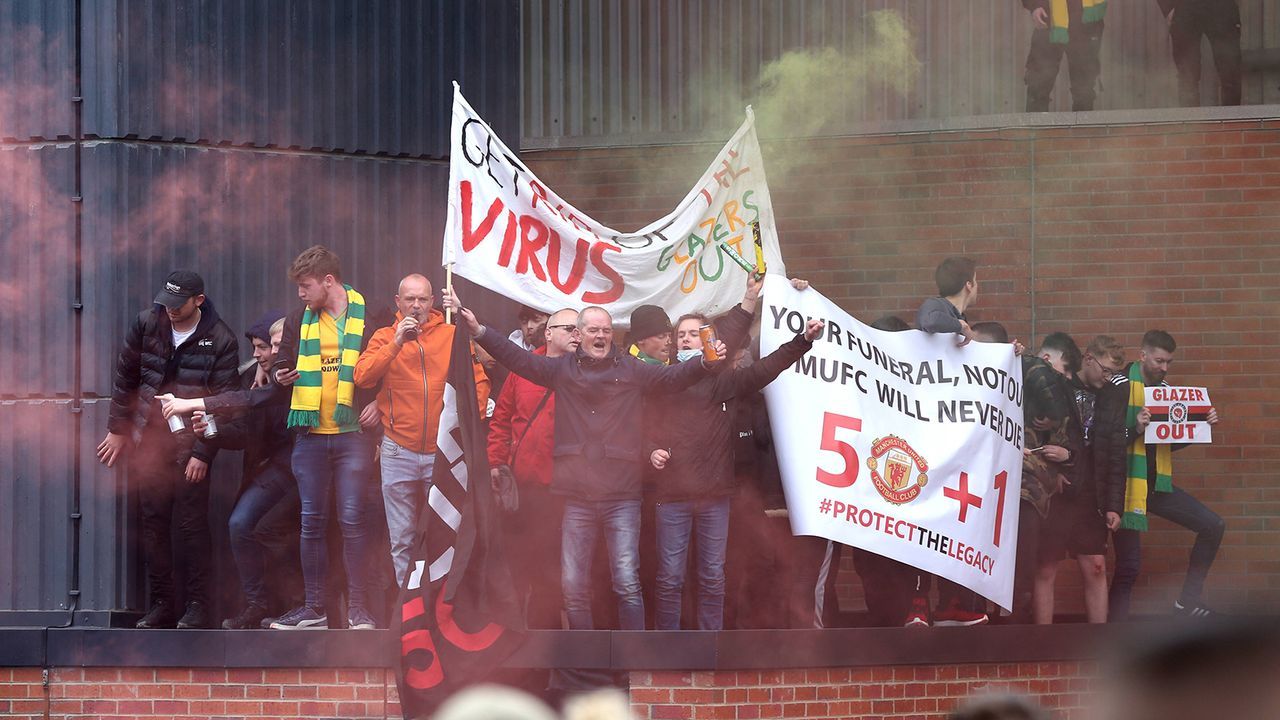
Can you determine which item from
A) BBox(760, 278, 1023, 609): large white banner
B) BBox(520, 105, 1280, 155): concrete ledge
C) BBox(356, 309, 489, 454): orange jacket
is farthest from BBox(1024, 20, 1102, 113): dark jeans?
BBox(356, 309, 489, 454): orange jacket

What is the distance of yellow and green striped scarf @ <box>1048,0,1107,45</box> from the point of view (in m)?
10.6

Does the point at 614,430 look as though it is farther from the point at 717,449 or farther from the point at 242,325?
the point at 242,325

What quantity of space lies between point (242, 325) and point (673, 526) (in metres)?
3.00

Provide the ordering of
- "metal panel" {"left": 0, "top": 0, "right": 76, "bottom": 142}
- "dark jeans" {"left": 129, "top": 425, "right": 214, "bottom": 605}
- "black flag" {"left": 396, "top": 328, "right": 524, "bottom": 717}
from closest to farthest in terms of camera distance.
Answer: "black flag" {"left": 396, "top": 328, "right": 524, "bottom": 717} < "dark jeans" {"left": 129, "top": 425, "right": 214, "bottom": 605} < "metal panel" {"left": 0, "top": 0, "right": 76, "bottom": 142}

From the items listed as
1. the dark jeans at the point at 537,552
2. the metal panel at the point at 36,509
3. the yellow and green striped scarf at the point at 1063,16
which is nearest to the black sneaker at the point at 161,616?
the metal panel at the point at 36,509

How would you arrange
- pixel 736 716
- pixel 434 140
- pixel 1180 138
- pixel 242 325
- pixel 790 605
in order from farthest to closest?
pixel 1180 138, pixel 434 140, pixel 242 325, pixel 790 605, pixel 736 716

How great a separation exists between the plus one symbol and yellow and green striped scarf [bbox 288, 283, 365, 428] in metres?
3.20

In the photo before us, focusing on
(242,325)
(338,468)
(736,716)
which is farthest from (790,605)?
(242,325)

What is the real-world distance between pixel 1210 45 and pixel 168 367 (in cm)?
761

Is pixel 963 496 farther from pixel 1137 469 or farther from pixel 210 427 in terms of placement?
pixel 210 427

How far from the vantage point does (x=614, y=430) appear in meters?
7.63

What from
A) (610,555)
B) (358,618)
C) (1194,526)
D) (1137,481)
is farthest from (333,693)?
(1194,526)

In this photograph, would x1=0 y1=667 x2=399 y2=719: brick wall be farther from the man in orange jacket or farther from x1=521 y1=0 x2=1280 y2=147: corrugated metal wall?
x1=521 y1=0 x2=1280 y2=147: corrugated metal wall

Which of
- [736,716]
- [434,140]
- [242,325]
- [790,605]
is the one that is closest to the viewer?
[736,716]
